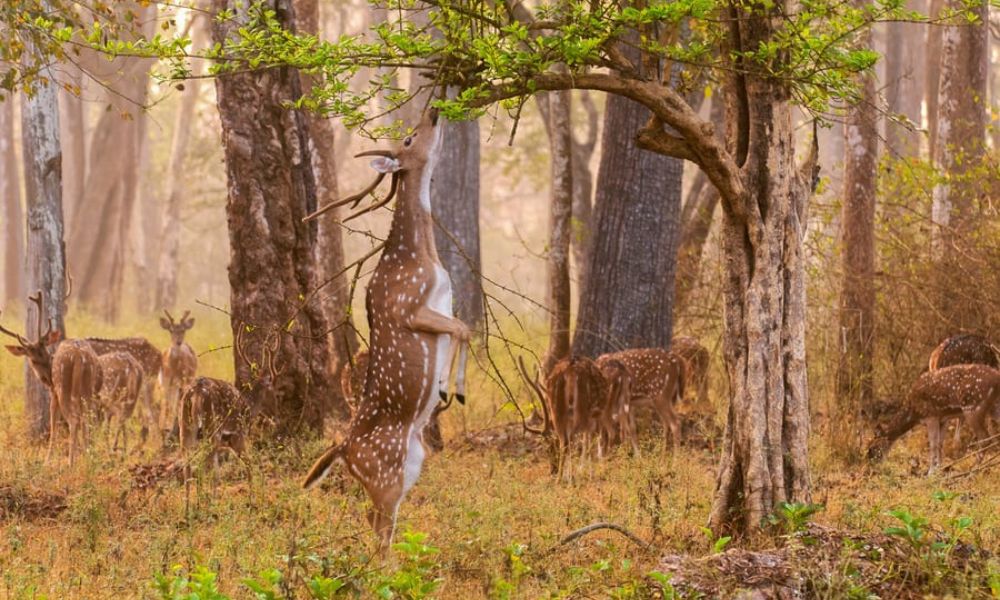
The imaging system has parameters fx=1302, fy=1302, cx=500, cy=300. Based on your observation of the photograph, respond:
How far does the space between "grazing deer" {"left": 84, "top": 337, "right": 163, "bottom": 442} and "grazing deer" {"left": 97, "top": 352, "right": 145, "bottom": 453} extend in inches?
10.2

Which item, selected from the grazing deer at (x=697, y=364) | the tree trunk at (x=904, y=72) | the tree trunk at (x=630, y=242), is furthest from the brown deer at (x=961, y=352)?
the tree trunk at (x=904, y=72)

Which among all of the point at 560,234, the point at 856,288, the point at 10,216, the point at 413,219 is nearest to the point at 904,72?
the point at 856,288

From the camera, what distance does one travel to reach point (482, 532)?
26.0 feet

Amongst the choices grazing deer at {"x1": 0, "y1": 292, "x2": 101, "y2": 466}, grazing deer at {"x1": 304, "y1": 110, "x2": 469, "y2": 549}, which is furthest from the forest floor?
grazing deer at {"x1": 0, "y1": 292, "x2": 101, "y2": 466}

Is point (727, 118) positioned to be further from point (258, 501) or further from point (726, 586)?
point (258, 501)

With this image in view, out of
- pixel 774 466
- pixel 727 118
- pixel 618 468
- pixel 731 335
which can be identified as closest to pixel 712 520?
pixel 774 466

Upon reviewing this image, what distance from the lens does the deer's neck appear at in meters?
7.70

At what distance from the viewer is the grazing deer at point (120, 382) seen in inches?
470

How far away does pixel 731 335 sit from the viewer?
761cm

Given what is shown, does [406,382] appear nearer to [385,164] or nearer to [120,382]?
[385,164]

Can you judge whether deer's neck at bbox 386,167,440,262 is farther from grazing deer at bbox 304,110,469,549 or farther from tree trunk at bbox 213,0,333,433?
tree trunk at bbox 213,0,333,433

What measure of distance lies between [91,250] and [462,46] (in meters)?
22.7

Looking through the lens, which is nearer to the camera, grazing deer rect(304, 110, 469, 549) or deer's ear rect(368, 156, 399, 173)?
grazing deer rect(304, 110, 469, 549)

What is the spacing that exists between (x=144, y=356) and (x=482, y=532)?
721 centimetres
